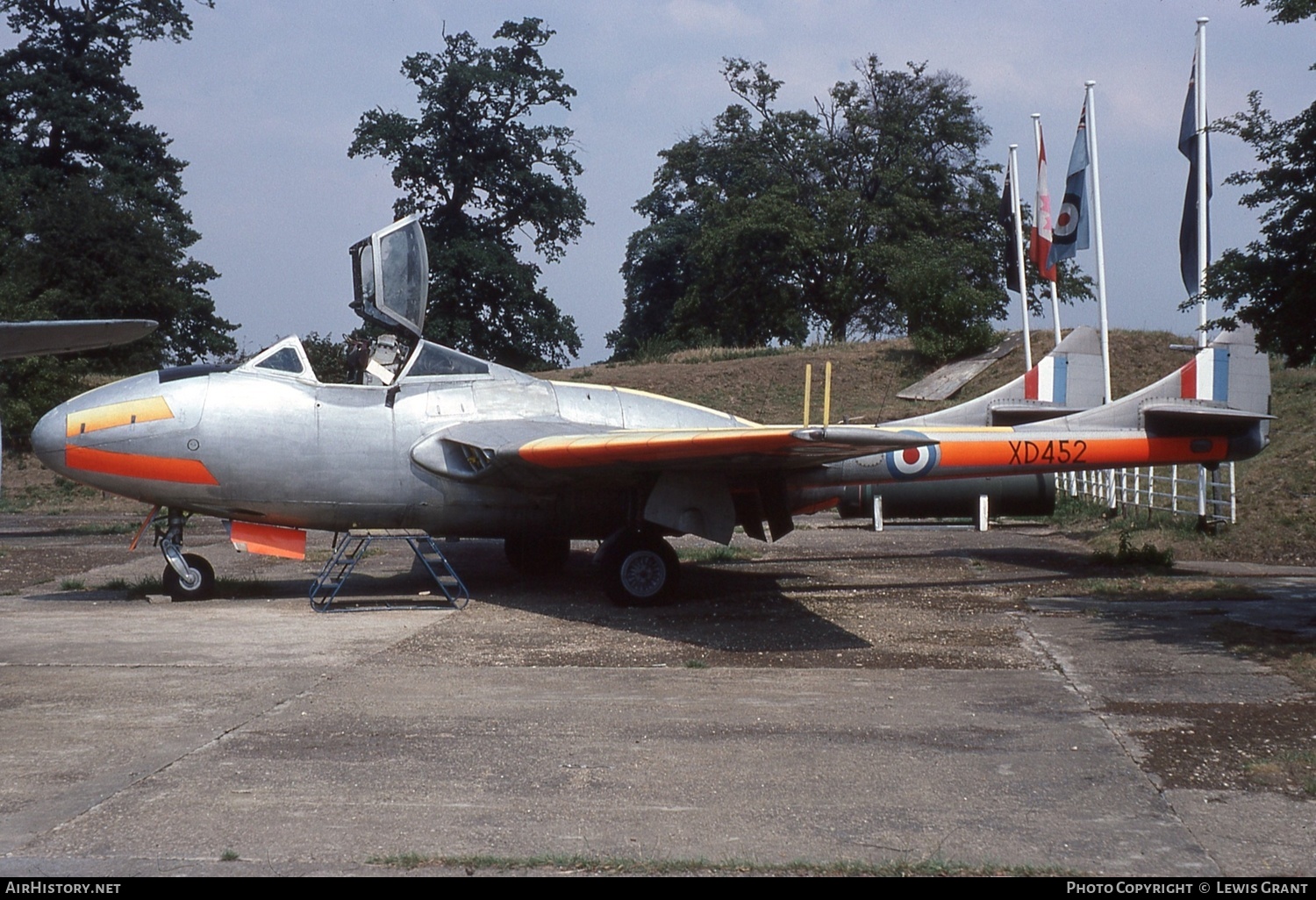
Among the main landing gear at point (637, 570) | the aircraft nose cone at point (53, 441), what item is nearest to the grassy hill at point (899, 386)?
the main landing gear at point (637, 570)

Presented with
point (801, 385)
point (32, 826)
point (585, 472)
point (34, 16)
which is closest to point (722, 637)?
point (585, 472)

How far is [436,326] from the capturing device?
4309 centimetres

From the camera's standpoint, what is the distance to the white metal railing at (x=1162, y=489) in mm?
15929

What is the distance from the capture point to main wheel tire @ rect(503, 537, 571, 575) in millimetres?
12906

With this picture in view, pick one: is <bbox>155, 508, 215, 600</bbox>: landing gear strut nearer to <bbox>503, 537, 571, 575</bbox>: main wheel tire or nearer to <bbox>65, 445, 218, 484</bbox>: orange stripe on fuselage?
<bbox>65, 445, 218, 484</bbox>: orange stripe on fuselage

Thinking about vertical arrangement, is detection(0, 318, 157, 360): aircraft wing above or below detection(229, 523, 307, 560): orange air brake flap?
above

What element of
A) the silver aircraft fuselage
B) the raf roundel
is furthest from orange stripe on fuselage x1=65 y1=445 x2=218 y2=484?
the raf roundel

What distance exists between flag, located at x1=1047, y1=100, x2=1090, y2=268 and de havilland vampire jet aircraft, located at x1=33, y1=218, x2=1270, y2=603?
868cm

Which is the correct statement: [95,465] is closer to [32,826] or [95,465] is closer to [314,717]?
[314,717]

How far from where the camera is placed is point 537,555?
510 inches

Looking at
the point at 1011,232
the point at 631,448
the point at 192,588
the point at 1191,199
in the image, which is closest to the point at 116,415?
the point at 192,588

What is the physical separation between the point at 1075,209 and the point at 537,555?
13.3m

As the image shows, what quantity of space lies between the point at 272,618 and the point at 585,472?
123 inches

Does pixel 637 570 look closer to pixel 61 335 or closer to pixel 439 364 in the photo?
pixel 439 364
